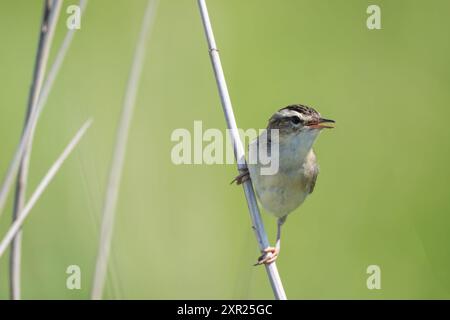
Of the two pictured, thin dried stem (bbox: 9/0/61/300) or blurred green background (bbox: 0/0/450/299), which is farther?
blurred green background (bbox: 0/0/450/299)

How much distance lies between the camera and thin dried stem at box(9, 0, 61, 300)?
2979mm

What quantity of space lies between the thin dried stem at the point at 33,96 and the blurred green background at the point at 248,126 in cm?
180

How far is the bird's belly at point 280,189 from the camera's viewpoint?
431cm

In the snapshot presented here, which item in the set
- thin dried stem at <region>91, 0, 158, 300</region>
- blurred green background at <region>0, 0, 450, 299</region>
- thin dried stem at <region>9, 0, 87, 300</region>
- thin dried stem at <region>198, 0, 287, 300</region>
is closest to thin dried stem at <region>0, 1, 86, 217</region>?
thin dried stem at <region>9, 0, 87, 300</region>

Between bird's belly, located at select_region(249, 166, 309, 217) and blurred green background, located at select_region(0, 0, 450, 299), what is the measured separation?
1.03 metres

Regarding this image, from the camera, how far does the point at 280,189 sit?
4395 mm

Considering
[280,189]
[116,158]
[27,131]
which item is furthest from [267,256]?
[27,131]

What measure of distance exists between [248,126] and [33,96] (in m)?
3.90

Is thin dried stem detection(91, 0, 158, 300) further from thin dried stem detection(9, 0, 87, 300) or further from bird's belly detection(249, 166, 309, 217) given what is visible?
bird's belly detection(249, 166, 309, 217)

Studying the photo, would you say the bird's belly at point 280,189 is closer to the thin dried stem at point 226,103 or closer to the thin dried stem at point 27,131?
the thin dried stem at point 226,103

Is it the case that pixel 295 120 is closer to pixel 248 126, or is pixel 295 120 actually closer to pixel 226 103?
pixel 226 103

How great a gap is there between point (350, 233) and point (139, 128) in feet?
8.29

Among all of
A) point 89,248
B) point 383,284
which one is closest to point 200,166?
point 89,248

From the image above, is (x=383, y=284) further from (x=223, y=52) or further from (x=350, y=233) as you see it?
(x=223, y=52)
